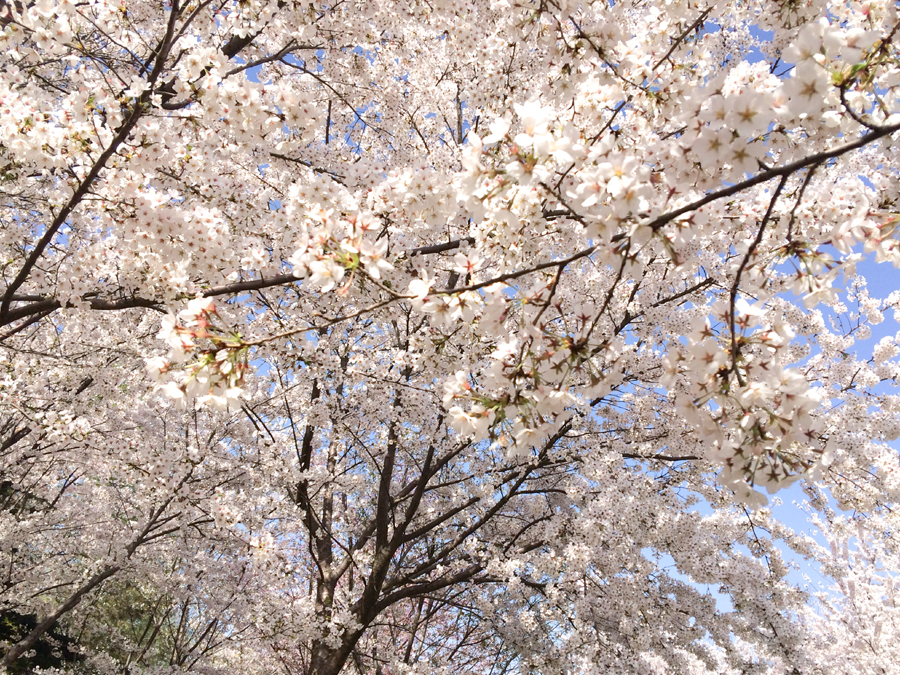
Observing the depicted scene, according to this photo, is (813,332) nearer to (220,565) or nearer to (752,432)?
(752,432)

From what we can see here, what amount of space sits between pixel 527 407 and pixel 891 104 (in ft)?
5.70

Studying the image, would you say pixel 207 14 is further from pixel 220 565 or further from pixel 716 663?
pixel 716 663

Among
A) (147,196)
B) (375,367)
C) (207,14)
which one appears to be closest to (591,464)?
(375,367)

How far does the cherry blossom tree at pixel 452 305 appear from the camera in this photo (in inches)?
68.3

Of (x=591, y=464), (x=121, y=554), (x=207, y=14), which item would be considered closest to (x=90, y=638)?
(x=121, y=554)

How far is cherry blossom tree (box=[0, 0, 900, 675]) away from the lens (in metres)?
1.73

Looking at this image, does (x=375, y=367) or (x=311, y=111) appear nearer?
(x=311, y=111)

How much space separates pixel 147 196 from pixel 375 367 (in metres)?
4.10

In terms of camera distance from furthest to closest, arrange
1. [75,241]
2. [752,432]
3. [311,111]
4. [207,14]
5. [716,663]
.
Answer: [716,663]
[75,241]
[207,14]
[311,111]
[752,432]

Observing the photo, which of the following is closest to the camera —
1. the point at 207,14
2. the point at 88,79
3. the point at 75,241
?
the point at 88,79

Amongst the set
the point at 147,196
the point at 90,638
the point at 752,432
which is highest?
the point at 147,196

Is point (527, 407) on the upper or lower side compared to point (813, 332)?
lower

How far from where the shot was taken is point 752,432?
1.61m

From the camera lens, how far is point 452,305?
192 centimetres
